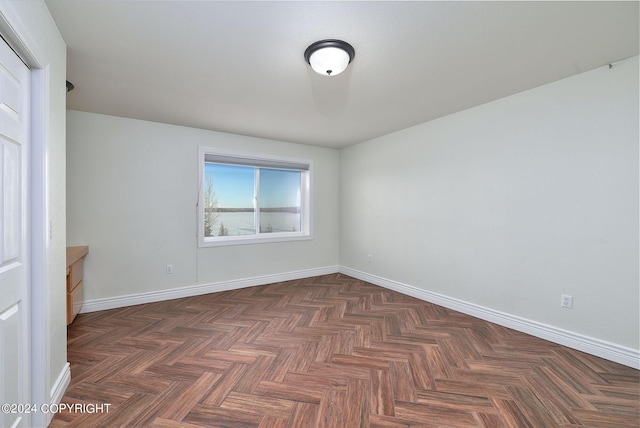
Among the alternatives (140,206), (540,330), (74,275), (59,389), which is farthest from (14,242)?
(540,330)

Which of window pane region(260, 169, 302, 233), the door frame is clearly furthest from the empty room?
window pane region(260, 169, 302, 233)

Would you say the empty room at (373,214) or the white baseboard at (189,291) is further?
the white baseboard at (189,291)

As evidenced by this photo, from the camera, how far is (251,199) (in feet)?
14.9

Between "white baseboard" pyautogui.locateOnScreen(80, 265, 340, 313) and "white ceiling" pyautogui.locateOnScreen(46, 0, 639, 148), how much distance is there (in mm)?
2227

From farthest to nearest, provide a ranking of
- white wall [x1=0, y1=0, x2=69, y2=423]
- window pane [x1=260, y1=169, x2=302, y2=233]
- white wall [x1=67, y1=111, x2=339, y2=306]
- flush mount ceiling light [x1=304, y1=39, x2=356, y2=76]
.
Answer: window pane [x1=260, y1=169, x2=302, y2=233], white wall [x1=67, y1=111, x2=339, y2=306], flush mount ceiling light [x1=304, y1=39, x2=356, y2=76], white wall [x1=0, y1=0, x2=69, y2=423]

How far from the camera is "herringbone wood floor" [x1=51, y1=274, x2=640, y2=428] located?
1.65 metres

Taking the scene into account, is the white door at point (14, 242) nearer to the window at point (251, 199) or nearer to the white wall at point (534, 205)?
the window at point (251, 199)

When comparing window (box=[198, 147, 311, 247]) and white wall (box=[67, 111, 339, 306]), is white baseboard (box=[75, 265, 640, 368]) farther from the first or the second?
window (box=[198, 147, 311, 247])

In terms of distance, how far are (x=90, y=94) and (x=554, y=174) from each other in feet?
14.6

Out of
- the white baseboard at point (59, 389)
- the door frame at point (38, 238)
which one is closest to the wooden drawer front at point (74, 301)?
the white baseboard at point (59, 389)

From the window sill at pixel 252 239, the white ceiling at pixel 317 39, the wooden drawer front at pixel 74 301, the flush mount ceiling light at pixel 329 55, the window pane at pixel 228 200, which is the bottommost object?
the wooden drawer front at pixel 74 301

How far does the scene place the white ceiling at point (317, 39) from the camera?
5.40ft

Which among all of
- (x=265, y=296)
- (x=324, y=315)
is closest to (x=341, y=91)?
(x=324, y=315)

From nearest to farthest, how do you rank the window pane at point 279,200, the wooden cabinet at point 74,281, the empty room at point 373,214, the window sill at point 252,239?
the empty room at point 373,214 < the wooden cabinet at point 74,281 < the window sill at point 252,239 < the window pane at point 279,200
